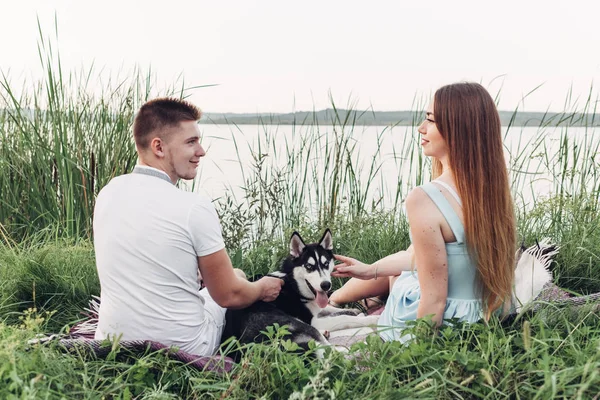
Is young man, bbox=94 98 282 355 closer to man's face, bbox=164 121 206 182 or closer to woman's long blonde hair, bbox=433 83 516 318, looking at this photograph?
man's face, bbox=164 121 206 182

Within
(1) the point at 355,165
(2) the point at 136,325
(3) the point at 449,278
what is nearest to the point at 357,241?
(1) the point at 355,165

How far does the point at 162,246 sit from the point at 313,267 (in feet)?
4.06

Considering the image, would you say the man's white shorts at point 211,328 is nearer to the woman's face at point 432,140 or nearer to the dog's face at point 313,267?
the dog's face at point 313,267

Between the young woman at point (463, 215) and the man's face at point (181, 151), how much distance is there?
114 cm

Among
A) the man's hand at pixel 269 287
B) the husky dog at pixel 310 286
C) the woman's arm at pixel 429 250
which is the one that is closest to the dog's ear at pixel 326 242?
the husky dog at pixel 310 286

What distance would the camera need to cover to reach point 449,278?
10.6ft

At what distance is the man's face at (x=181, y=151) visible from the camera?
3244mm

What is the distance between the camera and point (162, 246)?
302 centimetres

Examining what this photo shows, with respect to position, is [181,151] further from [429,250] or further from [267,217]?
[267,217]

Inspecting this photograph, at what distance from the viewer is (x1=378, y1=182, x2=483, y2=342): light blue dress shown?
306 centimetres

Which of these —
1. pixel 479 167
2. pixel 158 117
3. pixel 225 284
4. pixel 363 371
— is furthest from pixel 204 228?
pixel 479 167

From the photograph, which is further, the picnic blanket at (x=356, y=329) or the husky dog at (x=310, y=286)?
the husky dog at (x=310, y=286)

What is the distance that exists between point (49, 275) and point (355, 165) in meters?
3.19

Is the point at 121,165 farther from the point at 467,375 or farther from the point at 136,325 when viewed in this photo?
the point at 467,375
